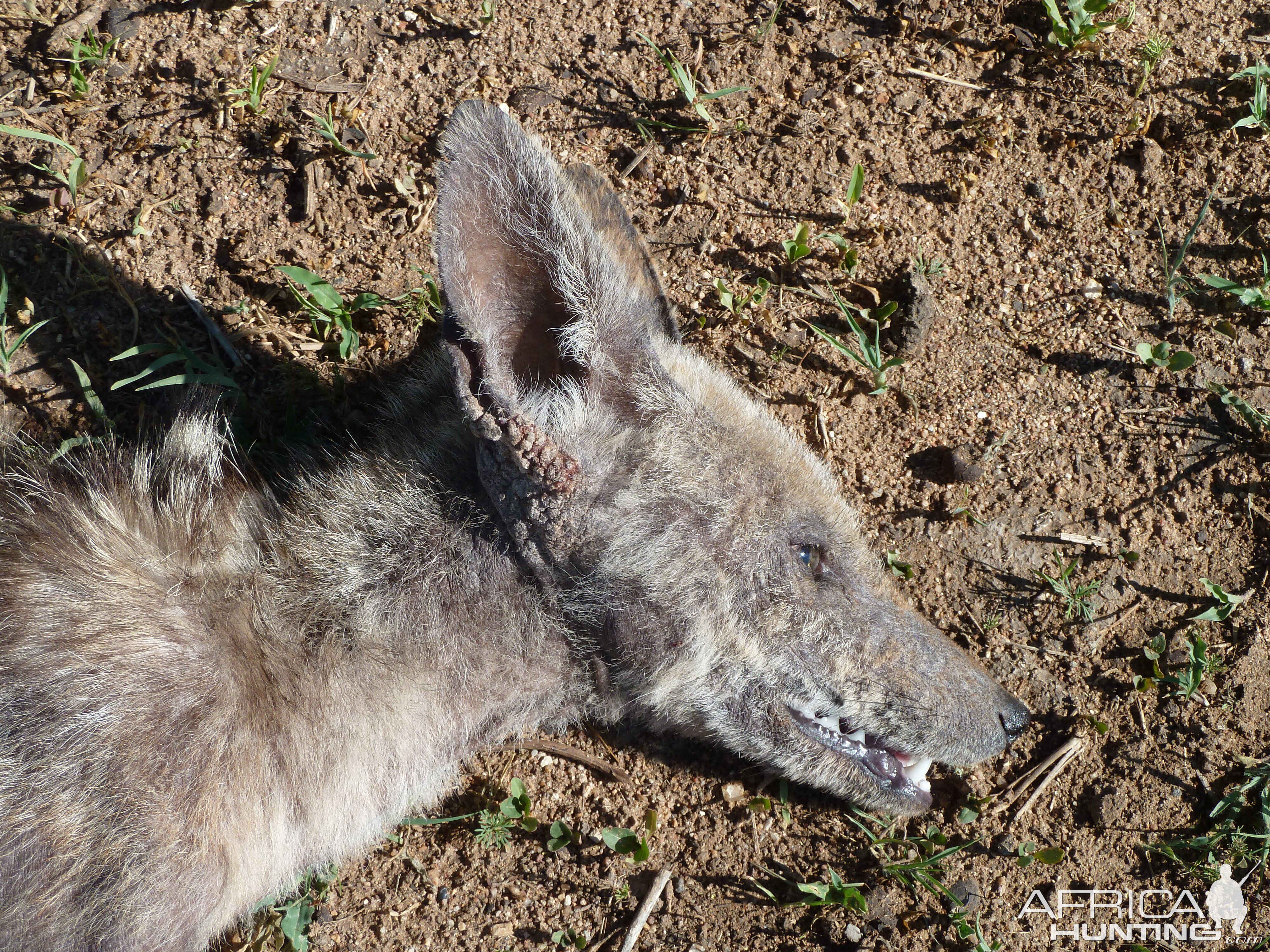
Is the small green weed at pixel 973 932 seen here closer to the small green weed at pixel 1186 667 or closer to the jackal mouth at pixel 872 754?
the jackal mouth at pixel 872 754

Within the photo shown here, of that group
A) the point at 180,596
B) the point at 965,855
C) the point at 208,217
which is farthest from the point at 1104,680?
the point at 208,217

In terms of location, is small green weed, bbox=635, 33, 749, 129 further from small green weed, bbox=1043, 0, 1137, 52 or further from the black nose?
the black nose

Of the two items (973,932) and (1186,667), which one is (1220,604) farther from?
(973,932)

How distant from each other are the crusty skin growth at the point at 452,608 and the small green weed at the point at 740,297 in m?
0.71

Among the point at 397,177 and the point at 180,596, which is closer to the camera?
the point at 180,596

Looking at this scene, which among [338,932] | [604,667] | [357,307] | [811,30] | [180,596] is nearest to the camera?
[180,596]

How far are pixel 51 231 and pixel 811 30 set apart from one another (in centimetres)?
315

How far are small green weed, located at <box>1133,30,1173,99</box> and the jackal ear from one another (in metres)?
2.47

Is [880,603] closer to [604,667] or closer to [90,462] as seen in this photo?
[604,667]

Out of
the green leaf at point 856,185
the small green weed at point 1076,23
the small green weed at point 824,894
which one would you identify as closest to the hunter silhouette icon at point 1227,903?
the small green weed at point 824,894

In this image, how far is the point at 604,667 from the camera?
3.00 meters

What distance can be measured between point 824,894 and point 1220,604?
1.82 m

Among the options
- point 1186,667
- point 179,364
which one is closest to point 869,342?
point 1186,667

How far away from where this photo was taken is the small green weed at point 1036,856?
10.9 feet
